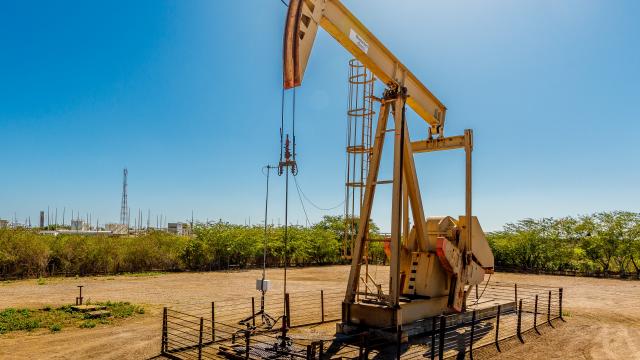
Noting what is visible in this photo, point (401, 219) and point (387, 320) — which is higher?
point (401, 219)

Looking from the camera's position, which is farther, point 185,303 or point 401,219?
point 185,303

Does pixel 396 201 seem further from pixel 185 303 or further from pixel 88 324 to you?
pixel 185 303

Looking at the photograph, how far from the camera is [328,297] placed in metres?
15.8

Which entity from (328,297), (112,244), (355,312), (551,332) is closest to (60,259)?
(112,244)

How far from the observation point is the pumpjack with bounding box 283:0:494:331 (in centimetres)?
842

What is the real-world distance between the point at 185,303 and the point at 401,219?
329 inches

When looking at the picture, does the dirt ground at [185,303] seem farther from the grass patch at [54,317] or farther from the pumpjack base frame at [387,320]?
the pumpjack base frame at [387,320]

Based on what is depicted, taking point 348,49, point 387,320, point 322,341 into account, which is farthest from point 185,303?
point 348,49

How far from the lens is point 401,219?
916 centimetres

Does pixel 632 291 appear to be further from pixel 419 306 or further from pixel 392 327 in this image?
pixel 392 327

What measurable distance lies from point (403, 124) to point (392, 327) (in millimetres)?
4166

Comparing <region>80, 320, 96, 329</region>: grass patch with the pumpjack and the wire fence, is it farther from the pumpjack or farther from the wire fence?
the pumpjack

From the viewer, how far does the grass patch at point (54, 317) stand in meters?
10.4

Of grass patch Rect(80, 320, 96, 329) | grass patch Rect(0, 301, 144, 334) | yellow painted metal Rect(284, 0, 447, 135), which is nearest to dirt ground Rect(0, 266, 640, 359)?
grass patch Rect(80, 320, 96, 329)
